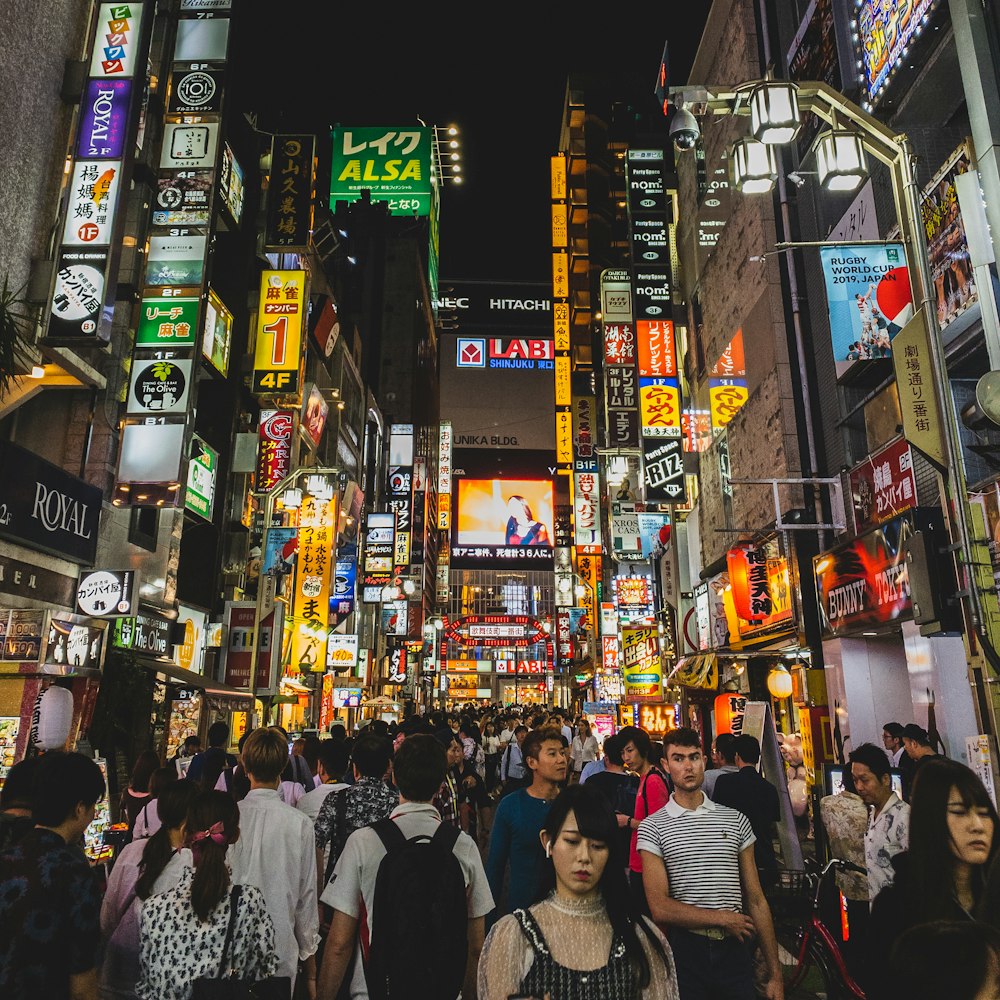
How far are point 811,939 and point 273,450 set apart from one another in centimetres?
2062

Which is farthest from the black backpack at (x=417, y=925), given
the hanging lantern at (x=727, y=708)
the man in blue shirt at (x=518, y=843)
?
the hanging lantern at (x=727, y=708)

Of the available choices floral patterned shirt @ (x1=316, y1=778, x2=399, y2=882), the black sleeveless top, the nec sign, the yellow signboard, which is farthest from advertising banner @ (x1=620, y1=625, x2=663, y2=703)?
the nec sign

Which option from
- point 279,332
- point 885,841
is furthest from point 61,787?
point 279,332

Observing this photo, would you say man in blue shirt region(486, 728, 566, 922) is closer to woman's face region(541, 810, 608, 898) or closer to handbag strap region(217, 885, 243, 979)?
handbag strap region(217, 885, 243, 979)

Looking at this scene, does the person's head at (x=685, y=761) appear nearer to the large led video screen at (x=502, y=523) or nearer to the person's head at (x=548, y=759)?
the person's head at (x=548, y=759)

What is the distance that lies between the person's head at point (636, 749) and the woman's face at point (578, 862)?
18.0 feet

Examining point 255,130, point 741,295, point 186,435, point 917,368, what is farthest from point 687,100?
point 255,130

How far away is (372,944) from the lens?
3.41 meters

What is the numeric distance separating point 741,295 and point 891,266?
9.47 metres

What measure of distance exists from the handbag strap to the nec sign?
260ft

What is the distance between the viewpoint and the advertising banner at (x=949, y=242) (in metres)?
10.4

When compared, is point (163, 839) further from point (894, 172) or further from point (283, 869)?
Result: point (894, 172)

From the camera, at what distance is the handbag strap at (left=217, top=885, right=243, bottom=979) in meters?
3.25

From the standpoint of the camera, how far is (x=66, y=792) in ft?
11.2
